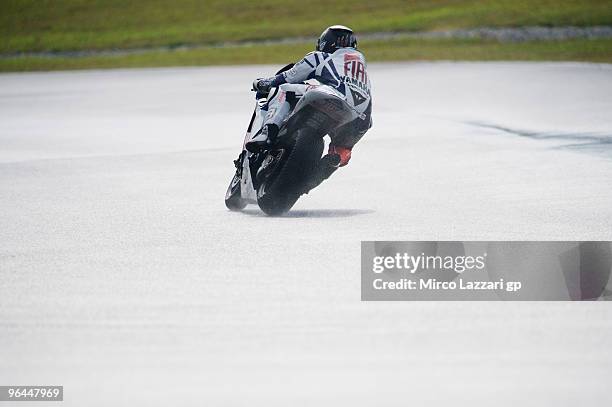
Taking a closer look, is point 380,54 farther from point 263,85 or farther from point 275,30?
point 263,85

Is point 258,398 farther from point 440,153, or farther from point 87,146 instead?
point 87,146

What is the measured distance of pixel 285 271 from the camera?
832cm

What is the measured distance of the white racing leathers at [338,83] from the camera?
10344mm

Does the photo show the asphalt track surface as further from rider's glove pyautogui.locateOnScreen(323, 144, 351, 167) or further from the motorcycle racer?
the motorcycle racer

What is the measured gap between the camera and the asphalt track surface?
578 cm

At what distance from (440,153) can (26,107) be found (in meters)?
12.5

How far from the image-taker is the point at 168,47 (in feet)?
187

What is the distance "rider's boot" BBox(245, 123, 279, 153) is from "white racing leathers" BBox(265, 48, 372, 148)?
0.20 feet

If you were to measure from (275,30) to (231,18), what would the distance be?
6.75m

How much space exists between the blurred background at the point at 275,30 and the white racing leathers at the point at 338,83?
28.2m

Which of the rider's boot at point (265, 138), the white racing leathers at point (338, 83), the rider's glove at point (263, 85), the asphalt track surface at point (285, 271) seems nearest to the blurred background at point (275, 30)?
the asphalt track surface at point (285, 271)

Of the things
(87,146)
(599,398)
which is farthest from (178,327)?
(87,146)

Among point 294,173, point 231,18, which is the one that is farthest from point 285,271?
point 231,18

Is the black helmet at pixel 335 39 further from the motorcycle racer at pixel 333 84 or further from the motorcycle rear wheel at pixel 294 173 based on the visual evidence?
the motorcycle rear wheel at pixel 294 173
